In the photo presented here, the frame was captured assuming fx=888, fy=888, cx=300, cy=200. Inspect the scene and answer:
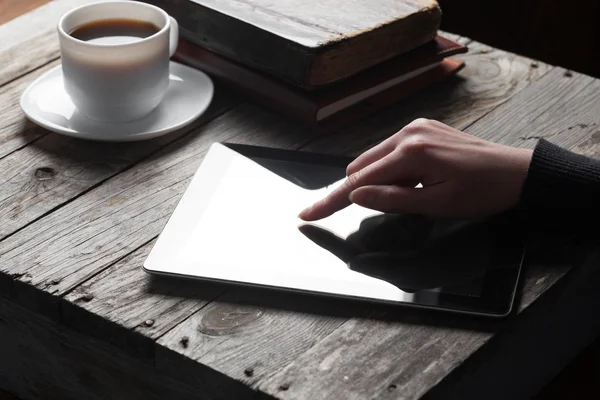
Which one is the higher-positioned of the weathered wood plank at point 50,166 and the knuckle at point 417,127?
the knuckle at point 417,127

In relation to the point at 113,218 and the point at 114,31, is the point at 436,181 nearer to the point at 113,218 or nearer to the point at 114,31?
the point at 113,218

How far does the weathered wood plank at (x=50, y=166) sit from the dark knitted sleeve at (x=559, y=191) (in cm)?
42

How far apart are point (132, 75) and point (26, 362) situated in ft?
1.15

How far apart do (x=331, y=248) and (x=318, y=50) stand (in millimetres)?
277

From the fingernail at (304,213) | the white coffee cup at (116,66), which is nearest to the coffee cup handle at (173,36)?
the white coffee cup at (116,66)

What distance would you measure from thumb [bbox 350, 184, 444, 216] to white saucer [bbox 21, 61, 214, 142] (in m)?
0.30

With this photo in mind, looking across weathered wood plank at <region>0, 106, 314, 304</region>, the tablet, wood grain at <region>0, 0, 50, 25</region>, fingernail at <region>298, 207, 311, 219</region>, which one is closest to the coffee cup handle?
weathered wood plank at <region>0, 106, 314, 304</region>

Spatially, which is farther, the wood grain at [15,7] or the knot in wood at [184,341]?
the wood grain at [15,7]

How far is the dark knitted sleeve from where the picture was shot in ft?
2.96

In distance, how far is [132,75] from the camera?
1.05 meters

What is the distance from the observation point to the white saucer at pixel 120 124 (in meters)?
1.06

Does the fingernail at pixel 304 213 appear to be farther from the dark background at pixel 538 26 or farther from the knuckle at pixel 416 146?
the dark background at pixel 538 26

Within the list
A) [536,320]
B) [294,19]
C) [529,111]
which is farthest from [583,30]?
[536,320]

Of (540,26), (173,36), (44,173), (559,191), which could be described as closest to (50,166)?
(44,173)
